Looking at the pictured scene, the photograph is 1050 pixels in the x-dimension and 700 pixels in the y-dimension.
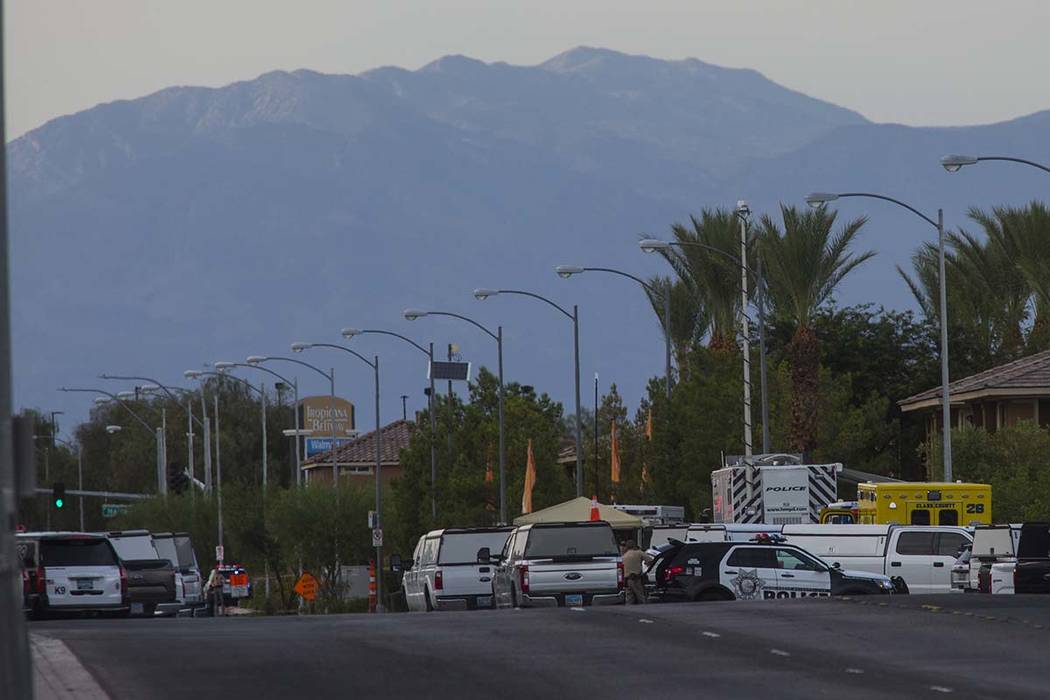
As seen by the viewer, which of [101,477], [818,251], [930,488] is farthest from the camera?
[101,477]

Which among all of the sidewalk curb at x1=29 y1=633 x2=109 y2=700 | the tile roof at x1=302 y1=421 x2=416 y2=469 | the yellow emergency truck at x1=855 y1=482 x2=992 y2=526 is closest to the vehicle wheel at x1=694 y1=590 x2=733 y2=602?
the yellow emergency truck at x1=855 y1=482 x2=992 y2=526

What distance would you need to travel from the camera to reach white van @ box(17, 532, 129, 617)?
1417 inches

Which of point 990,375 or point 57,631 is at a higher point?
point 990,375

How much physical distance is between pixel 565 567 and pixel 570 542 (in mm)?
605

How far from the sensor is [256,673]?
772 inches

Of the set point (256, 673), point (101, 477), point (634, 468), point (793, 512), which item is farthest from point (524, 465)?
point (101, 477)

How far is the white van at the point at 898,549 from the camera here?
129ft

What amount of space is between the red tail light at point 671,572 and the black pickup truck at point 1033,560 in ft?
18.8

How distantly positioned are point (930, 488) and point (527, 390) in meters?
37.0

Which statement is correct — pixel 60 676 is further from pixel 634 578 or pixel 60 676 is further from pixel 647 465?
pixel 647 465

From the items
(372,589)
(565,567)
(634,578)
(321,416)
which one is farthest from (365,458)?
(565,567)

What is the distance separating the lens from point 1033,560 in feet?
111

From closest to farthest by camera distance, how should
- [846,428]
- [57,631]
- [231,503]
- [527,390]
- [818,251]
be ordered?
1. [57,631]
2. [818,251]
3. [846,428]
4. [527,390]
5. [231,503]

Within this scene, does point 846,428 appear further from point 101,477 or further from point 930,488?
point 101,477
